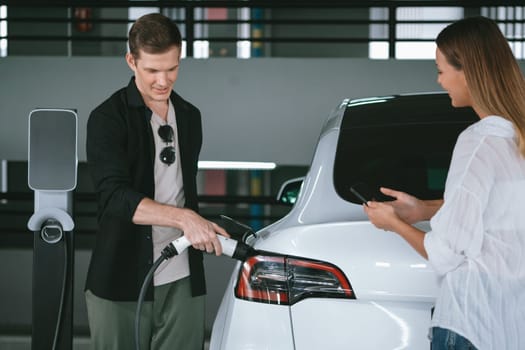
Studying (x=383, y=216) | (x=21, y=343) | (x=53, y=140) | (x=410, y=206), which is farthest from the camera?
(x=21, y=343)

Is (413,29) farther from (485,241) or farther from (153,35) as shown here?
(485,241)

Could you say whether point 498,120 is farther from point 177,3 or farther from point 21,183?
point 21,183

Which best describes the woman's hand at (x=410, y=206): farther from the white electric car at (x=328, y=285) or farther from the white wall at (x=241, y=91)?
the white wall at (x=241, y=91)

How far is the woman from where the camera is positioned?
1.67 m

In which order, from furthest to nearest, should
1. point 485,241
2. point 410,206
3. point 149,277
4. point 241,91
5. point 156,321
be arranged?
point 241,91 → point 156,321 → point 149,277 → point 410,206 → point 485,241

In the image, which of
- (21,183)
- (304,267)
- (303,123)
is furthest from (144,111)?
(21,183)

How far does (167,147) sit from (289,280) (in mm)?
660

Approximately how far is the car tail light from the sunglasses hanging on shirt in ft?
1.61

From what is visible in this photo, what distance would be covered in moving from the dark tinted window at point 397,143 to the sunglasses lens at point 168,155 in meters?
0.48

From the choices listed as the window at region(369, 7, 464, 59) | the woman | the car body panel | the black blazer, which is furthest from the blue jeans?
the window at region(369, 7, 464, 59)

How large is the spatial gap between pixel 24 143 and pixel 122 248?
4314 millimetres

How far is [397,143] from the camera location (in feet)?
8.53

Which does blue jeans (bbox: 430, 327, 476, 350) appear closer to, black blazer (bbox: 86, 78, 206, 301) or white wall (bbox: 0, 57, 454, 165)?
black blazer (bbox: 86, 78, 206, 301)

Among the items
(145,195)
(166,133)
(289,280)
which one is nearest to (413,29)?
(166,133)
